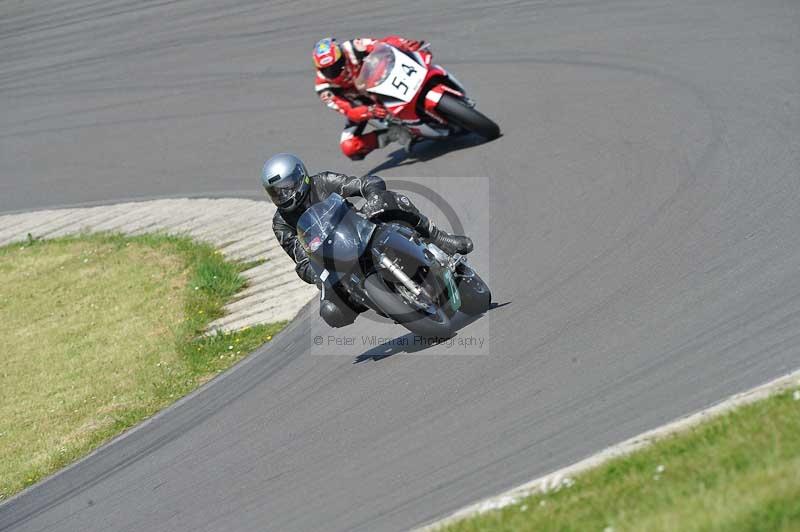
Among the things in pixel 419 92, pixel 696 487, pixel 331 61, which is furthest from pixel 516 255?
pixel 696 487

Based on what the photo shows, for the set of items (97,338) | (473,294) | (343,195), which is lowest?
(97,338)

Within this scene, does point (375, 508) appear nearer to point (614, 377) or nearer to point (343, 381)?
point (614, 377)

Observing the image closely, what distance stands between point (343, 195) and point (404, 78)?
4167mm

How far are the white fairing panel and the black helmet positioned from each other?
4.44 meters

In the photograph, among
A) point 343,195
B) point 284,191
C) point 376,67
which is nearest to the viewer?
point 284,191

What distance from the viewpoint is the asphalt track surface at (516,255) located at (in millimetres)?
6637

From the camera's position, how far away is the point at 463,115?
12844 millimetres

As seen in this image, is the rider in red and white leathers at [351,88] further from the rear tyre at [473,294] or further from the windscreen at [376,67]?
the rear tyre at [473,294]

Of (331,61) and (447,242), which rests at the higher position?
(447,242)

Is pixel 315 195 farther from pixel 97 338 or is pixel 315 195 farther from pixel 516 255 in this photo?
pixel 97 338

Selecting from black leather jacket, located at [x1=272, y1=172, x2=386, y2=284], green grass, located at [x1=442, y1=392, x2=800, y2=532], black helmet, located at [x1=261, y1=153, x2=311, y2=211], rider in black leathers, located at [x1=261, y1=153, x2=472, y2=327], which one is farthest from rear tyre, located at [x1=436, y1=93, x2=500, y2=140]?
green grass, located at [x1=442, y1=392, x2=800, y2=532]

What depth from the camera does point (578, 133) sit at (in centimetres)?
1225

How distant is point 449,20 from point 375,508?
12.3 metres

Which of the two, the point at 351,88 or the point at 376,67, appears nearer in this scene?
the point at 376,67
